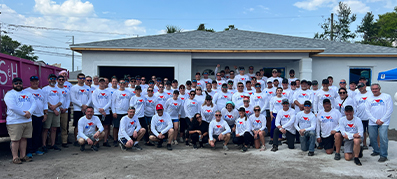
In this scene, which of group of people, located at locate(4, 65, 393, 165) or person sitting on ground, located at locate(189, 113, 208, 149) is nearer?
group of people, located at locate(4, 65, 393, 165)

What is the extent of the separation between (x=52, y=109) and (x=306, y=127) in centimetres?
639

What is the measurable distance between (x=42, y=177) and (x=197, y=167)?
9.37ft

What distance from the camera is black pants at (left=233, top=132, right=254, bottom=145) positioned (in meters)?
7.10

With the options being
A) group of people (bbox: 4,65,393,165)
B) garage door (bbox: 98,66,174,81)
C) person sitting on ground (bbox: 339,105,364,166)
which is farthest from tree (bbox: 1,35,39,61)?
person sitting on ground (bbox: 339,105,364,166)

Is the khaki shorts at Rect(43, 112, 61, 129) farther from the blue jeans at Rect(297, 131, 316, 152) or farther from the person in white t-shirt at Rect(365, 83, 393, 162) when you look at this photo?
the person in white t-shirt at Rect(365, 83, 393, 162)

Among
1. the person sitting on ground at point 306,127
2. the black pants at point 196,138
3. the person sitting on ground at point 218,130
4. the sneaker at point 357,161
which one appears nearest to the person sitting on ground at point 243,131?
the person sitting on ground at point 218,130

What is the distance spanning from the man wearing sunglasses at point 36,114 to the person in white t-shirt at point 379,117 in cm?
753

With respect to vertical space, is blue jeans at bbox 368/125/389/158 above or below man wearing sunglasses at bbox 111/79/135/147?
below

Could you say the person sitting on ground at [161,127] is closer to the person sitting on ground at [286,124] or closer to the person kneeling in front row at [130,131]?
the person kneeling in front row at [130,131]

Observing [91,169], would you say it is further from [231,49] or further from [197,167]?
[231,49]

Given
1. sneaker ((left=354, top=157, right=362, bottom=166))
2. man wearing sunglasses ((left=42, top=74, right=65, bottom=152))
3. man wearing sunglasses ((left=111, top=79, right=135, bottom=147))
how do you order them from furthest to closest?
man wearing sunglasses ((left=111, top=79, right=135, bottom=147)), man wearing sunglasses ((left=42, top=74, right=65, bottom=152)), sneaker ((left=354, top=157, right=362, bottom=166))

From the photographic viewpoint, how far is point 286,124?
23.4 feet

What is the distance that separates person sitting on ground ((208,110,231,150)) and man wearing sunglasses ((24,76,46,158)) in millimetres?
4040

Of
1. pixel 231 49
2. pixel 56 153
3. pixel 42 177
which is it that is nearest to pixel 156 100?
pixel 56 153
